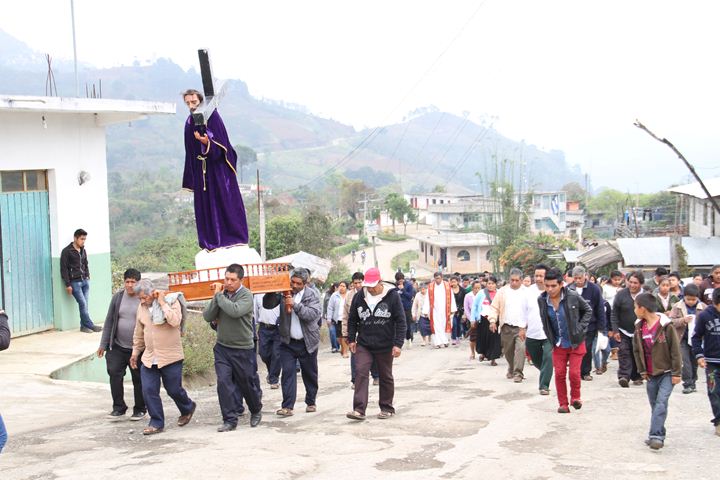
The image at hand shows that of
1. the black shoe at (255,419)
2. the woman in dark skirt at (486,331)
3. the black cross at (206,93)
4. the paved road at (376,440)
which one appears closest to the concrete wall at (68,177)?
the paved road at (376,440)

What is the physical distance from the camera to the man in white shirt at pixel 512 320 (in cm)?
1366

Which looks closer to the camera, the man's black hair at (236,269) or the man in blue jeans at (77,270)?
the man's black hair at (236,269)

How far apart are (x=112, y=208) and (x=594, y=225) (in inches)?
2146

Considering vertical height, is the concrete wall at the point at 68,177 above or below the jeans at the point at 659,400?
above

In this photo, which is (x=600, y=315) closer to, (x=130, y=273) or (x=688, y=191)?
(x=130, y=273)

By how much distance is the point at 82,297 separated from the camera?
15.1 metres

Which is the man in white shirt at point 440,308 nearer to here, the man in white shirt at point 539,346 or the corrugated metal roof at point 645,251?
the man in white shirt at point 539,346

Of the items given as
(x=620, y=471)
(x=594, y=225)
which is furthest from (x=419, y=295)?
(x=594, y=225)

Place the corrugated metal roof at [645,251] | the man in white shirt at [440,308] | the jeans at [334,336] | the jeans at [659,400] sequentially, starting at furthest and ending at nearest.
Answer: the corrugated metal roof at [645,251] → the man in white shirt at [440,308] → the jeans at [334,336] → the jeans at [659,400]

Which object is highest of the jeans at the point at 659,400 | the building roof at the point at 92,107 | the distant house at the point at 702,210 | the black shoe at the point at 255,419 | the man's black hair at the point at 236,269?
the building roof at the point at 92,107

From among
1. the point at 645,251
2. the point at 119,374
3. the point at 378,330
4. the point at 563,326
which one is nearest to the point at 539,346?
the point at 563,326

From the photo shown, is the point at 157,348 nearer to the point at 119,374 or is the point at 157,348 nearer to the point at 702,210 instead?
the point at 119,374

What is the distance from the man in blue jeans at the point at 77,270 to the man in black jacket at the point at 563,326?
8.20 meters

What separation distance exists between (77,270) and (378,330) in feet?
23.3
